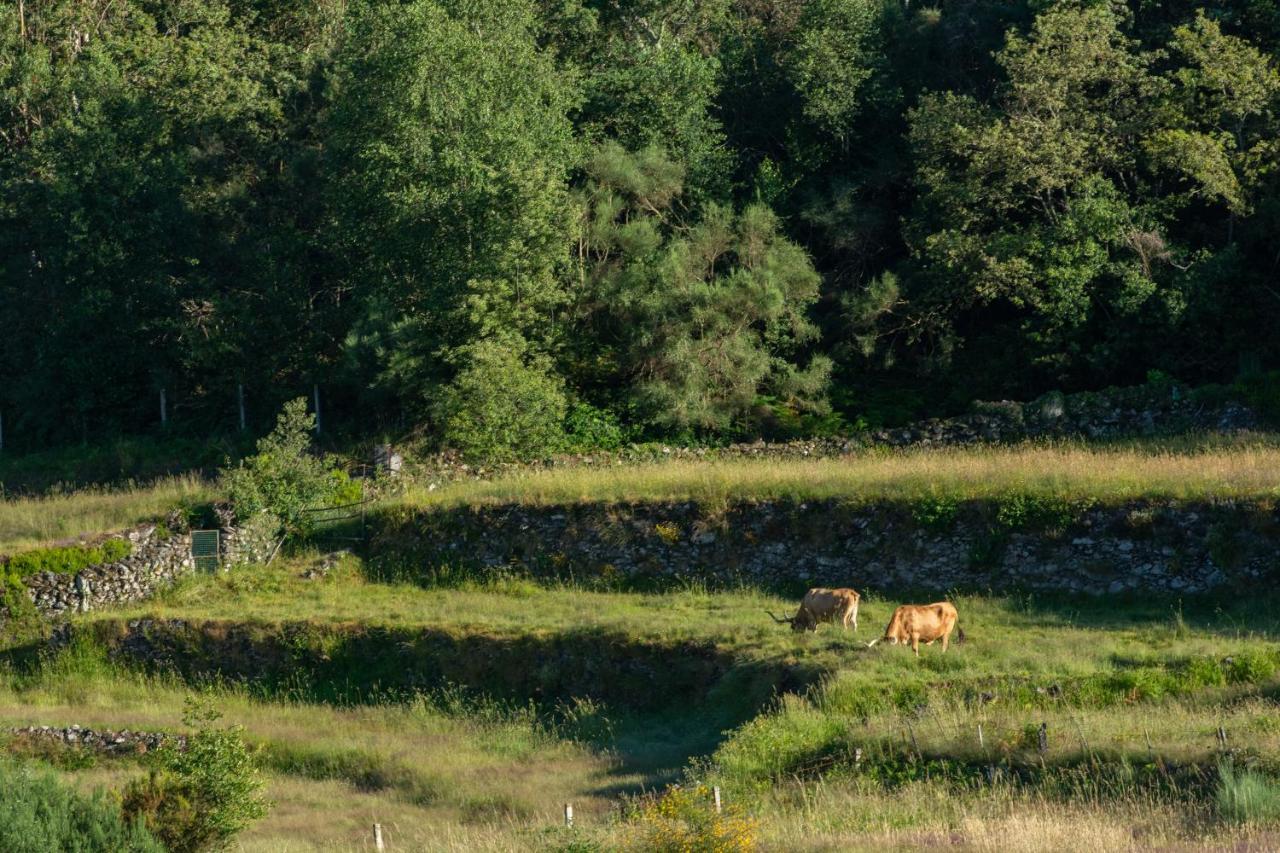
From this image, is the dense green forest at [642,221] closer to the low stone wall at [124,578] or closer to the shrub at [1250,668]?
the low stone wall at [124,578]

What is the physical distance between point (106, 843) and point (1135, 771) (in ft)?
38.3

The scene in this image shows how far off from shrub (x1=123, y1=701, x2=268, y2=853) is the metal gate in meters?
16.5

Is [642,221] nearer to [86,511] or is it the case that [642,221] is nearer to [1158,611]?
[86,511]

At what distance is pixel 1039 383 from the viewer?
4300cm

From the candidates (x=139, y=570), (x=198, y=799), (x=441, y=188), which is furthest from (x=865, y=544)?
(x=441, y=188)

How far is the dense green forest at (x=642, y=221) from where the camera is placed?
41.8 m

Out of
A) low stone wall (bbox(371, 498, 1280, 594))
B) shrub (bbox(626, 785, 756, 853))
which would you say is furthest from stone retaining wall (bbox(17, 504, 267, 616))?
shrub (bbox(626, 785, 756, 853))

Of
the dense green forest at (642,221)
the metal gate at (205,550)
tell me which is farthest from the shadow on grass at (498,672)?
the dense green forest at (642,221)

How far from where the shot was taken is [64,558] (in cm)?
3250

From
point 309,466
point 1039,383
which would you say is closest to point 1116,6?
point 1039,383

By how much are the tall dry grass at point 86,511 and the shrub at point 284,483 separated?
5.78 ft

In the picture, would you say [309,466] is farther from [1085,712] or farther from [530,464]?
[1085,712]

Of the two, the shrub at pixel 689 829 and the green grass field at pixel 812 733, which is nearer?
the shrub at pixel 689 829

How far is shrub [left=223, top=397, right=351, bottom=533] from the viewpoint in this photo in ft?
113
